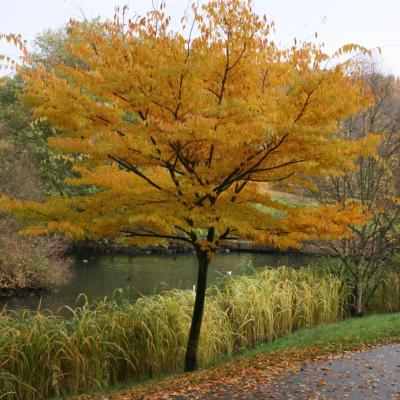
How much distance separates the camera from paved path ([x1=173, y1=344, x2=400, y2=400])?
5.48 m

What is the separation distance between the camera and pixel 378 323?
9070 millimetres

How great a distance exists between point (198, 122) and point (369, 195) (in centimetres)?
728

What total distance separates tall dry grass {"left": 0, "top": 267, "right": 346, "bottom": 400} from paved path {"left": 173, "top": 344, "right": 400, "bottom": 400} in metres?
2.01

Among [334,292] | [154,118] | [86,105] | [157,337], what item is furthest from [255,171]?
[334,292]

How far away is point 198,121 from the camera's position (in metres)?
5.18

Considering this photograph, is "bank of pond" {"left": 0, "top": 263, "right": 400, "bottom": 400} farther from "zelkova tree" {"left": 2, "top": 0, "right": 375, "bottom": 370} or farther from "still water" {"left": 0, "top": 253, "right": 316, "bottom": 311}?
"still water" {"left": 0, "top": 253, "right": 316, "bottom": 311}

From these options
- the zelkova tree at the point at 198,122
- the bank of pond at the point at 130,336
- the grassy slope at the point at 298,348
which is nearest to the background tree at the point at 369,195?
the bank of pond at the point at 130,336

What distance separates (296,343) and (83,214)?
14.1ft

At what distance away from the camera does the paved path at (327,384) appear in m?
5.48

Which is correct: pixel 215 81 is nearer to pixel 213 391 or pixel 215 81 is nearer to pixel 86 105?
pixel 86 105

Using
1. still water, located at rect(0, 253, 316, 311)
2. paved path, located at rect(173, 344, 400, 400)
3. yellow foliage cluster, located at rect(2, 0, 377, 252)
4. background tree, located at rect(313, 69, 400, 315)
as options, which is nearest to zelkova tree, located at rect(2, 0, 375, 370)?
yellow foliage cluster, located at rect(2, 0, 377, 252)

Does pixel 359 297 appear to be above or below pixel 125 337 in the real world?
above

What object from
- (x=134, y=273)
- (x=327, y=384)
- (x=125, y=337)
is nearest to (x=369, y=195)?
(x=327, y=384)

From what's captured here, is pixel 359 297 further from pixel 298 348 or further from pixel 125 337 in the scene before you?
pixel 125 337
